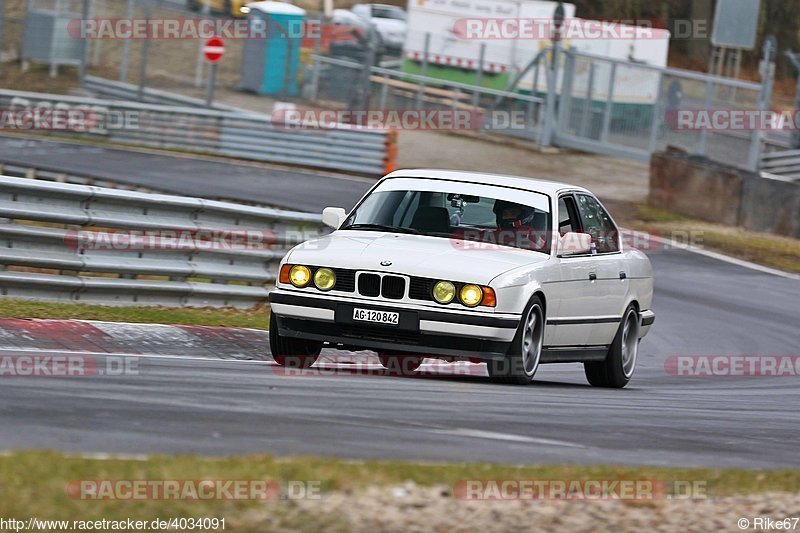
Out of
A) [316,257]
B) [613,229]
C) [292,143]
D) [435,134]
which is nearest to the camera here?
[316,257]

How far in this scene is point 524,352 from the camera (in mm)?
9461

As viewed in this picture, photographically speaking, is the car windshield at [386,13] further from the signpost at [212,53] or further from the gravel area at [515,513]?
the gravel area at [515,513]

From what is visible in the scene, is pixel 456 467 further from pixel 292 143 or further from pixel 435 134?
pixel 435 134

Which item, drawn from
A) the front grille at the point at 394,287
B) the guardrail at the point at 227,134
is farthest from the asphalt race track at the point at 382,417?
the guardrail at the point at 227,134

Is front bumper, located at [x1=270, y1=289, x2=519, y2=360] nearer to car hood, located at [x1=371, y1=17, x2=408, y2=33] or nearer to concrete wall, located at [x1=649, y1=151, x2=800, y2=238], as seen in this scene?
concrete wall, located at [x1=649, y1=151, x2=800, y2=238]

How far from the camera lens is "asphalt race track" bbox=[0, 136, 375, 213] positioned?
909 inches

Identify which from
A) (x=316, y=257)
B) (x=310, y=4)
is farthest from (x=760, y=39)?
(x=316, y=257)

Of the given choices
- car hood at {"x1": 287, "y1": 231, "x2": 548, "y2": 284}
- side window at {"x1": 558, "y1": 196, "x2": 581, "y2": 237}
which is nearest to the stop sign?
side window at {"x1": 558, "y1": 196, "x2": 581, "y2": 237}

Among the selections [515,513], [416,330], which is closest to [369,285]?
[416,330]

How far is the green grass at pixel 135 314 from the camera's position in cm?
1100

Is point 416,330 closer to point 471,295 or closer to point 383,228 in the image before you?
point 471,295

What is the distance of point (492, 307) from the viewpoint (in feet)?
30.0

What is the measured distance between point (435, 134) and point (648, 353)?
2070 cm

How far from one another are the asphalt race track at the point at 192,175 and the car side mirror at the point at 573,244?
11149mm
